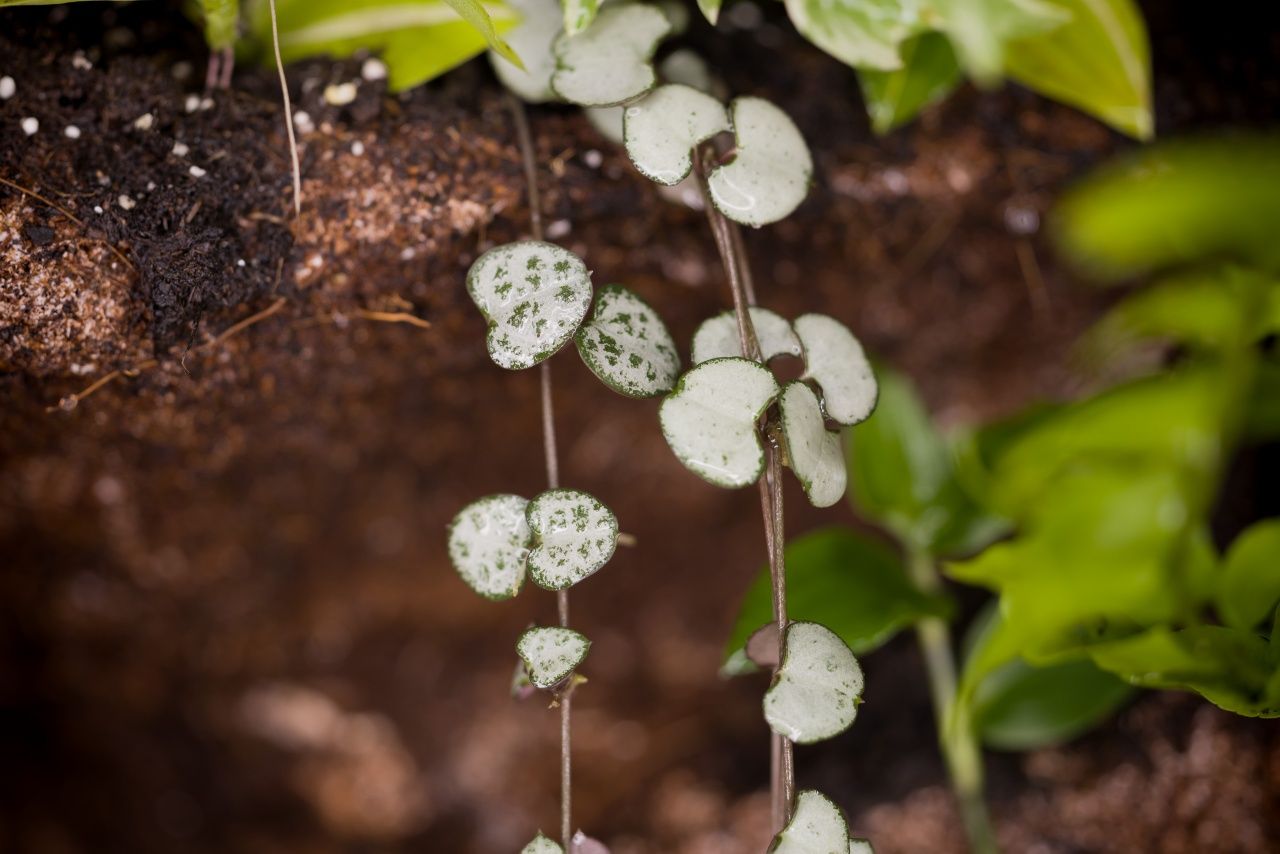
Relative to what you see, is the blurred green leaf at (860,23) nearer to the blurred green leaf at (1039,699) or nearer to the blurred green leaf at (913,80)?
the blurred green leaf at (913,80)

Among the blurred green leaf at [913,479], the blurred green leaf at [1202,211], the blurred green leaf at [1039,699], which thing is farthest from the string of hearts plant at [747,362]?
the blurred green leaf at [1039,699]

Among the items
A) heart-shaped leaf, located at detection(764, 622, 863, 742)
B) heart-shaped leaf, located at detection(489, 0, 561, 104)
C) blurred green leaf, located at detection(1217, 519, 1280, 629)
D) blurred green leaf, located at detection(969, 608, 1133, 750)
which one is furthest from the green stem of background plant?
heart-shaped leaf, located at detection(489, 0, 561, 104)

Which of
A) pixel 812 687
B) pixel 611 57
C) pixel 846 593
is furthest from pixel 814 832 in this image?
pixel 611 57

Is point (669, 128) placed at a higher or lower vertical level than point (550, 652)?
higher

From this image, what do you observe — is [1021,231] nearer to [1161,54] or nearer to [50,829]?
[1161,54]

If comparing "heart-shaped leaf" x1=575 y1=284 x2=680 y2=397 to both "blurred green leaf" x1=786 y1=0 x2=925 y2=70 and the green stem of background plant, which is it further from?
the green stem of background plant

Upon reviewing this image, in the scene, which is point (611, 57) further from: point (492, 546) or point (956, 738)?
point (956, 738)
